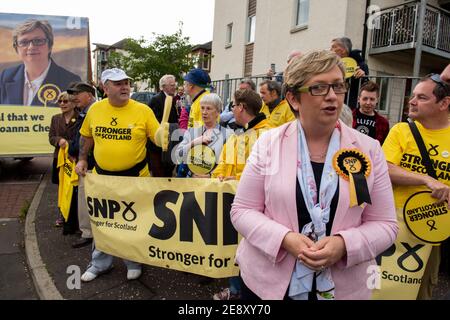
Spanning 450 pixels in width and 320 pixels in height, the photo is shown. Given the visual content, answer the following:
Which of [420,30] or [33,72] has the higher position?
[420,30]

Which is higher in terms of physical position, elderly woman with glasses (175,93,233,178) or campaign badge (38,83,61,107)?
campaign badge (38,83,61,107)

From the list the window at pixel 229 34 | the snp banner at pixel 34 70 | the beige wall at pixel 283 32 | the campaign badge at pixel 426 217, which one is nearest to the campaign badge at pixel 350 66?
the campaign badge at pixel 426 217

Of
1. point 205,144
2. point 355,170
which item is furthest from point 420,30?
point 355,170

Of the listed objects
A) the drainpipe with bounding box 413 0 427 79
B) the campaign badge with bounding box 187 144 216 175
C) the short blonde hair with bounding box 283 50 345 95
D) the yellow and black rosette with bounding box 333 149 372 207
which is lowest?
the campaign badge with bounding box 187 144 216 175

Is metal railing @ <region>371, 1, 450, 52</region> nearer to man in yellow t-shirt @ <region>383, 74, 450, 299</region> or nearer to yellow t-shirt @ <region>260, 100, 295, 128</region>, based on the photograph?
yellow t-shirt @ <region>260, 100, 295, 128</region>

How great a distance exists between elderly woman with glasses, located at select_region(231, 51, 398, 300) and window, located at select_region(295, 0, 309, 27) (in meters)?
13.2

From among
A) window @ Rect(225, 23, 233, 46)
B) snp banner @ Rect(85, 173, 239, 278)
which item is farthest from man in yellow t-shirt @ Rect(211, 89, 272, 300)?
window @ Rect(225, 23, 233, 46)

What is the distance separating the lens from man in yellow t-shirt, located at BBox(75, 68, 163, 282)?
352cm

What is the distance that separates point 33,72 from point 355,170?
7.79 metres

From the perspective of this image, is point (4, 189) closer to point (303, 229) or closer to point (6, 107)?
point (6, 107)

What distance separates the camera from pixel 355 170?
1575 millimetres

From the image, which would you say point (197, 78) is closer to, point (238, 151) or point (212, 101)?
point (212, 101)

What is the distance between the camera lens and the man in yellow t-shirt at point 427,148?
2.52 m
